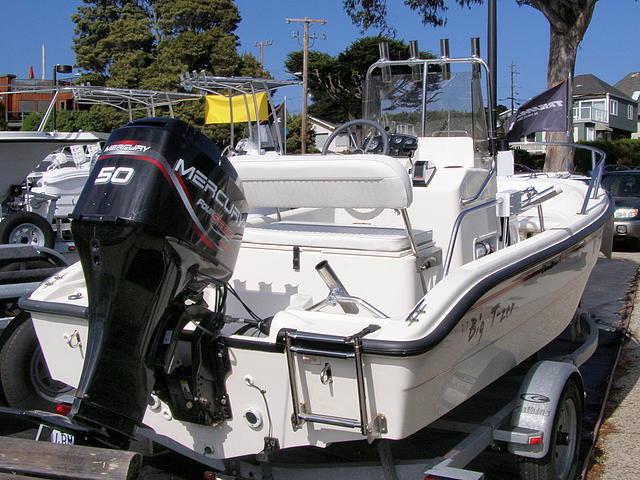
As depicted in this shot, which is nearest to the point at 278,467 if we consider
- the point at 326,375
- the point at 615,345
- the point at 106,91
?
the point at 326,375

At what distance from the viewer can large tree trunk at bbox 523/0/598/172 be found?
16.1 metres

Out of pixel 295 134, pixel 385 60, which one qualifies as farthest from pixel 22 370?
pixel 295 134

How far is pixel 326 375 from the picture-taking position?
2844mm

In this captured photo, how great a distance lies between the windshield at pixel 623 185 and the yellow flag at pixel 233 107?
22.8 feet

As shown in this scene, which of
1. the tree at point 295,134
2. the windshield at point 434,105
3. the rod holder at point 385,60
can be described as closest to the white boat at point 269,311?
the windshield at point 434,105

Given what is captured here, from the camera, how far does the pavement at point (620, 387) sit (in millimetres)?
4145

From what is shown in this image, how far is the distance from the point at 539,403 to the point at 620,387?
228 centimetres

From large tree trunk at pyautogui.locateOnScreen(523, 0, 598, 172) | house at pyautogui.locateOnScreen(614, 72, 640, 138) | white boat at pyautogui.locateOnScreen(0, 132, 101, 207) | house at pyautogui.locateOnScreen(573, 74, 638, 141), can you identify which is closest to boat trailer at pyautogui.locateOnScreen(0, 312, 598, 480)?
white boat at pyautogui.locateOnScreen(0, 132, 101, 207)

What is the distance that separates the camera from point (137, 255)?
279cm

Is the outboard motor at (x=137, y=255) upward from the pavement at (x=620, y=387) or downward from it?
upward

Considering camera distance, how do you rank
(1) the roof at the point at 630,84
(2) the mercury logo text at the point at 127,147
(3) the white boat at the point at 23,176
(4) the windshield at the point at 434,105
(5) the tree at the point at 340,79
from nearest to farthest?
(2) the mercury logo text at the point at 127,147 < (4) the windshield at the point at 434,105 < (3) the white boat at the point at 23,176 < (5) the tree at the point at 340,79 < (1) the roof at the point at 630,84

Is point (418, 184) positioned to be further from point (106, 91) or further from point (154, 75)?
point (154, 75)

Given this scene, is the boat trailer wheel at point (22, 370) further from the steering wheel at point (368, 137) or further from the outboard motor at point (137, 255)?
the steering wheel at point (368, 137)

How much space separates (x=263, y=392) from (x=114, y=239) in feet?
2.91
